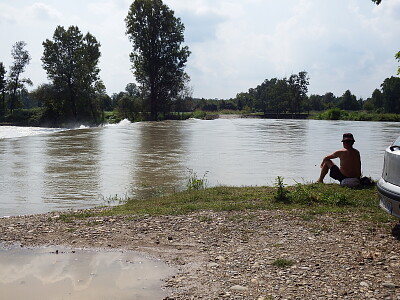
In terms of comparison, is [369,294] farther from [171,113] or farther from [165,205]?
[171,113]

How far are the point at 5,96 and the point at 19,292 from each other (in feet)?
247

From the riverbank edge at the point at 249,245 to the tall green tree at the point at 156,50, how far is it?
2400 inches

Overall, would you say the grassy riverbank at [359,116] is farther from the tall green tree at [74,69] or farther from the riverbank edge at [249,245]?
the riverbank edge at [249,245]

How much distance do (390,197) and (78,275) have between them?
3.96 metres

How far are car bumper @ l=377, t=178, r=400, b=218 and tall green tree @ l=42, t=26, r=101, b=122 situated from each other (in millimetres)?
58193

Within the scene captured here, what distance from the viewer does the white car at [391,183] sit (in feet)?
18.0

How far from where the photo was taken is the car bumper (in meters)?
5.44

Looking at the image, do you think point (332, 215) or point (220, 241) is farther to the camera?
point (332, 215)

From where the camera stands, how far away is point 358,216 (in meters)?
6.94

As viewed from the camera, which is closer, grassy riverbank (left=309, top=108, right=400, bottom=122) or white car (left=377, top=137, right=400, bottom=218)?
white car (left=377, top=137, right=400, bottom=218)

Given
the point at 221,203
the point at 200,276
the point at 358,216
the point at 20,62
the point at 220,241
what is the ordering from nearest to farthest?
the point at 200,276, the point at 220,241, the point at 358,216, the point at 221,203, the point at 20,62

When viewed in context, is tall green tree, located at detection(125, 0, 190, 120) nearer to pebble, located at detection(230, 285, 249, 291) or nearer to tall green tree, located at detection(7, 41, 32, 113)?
tall green tree, located at detection(7, 41, 32, 113)

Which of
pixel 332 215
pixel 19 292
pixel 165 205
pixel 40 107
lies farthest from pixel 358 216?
pixel 40 107

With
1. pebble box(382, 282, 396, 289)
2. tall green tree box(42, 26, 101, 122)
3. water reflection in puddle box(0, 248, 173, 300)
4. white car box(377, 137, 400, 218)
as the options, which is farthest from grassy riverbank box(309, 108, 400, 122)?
water reflection in puddle box(0, 248, 173, 300)
